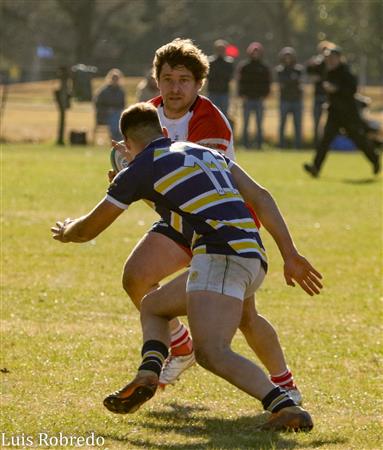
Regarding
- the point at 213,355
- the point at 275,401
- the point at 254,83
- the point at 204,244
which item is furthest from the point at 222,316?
the point at 254,83

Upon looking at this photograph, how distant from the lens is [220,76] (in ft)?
90.0

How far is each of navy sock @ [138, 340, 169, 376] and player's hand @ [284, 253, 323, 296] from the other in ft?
2.24

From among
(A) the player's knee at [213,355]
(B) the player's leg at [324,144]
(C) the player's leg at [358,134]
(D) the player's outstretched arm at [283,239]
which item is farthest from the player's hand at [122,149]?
(C) the player's leg at [358,134]

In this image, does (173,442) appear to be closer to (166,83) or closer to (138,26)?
(166,83)

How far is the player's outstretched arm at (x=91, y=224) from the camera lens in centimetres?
621

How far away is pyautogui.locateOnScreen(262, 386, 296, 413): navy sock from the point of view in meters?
6.23

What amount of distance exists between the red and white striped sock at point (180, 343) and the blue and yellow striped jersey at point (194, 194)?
4.62ft

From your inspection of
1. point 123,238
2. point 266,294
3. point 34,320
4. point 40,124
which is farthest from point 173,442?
point 40,124

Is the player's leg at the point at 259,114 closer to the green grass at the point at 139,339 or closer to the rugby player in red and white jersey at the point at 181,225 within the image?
the green grass at the point at 139,339

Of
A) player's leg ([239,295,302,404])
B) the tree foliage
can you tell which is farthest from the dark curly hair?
the tree foliage

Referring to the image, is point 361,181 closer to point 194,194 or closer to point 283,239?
point 283,239

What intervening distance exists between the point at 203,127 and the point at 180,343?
125 cm

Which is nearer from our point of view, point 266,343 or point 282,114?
point 266,343

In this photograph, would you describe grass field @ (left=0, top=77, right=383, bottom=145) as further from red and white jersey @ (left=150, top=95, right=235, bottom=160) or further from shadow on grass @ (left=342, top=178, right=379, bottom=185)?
red and white jersey @ (left=150, top=95, right=235, bottom=160)
